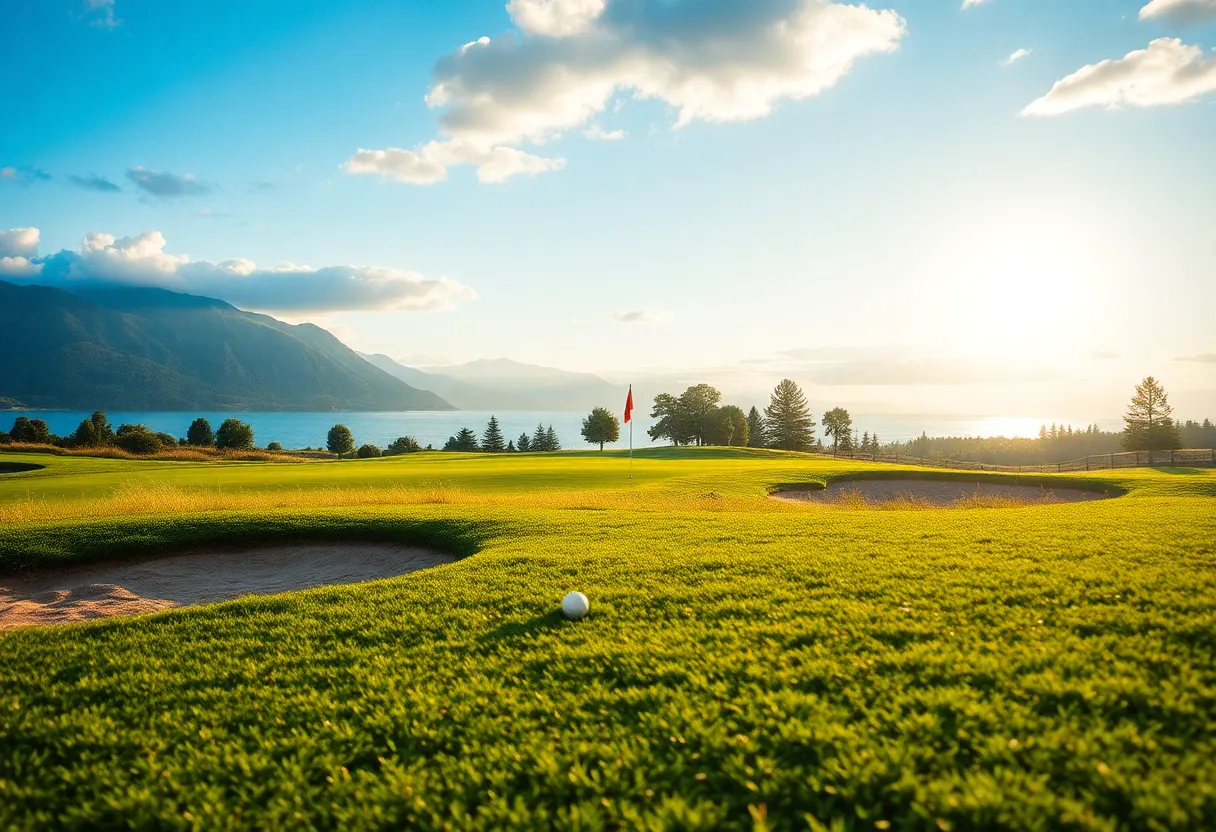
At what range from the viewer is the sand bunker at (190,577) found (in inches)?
333

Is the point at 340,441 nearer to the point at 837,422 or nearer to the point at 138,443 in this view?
the point at 138,443

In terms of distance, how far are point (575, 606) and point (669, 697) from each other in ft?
5.87

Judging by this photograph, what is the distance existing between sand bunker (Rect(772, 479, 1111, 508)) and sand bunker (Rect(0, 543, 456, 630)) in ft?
A: 48.0

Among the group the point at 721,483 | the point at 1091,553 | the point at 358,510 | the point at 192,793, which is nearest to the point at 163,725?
the point at 192,793

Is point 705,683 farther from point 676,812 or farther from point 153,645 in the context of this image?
point 153,645

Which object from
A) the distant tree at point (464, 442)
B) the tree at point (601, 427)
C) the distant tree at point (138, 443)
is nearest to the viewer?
the distant tree at point (138, 443)

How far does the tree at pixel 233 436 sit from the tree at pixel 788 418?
67.9 meters

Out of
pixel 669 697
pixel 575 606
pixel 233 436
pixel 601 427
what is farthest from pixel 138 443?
pixel 669 697

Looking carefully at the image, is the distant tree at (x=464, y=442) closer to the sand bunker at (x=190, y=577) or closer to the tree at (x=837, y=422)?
the tree at (x=837, y=422)

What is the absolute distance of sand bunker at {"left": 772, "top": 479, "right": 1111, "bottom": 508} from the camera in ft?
65.1

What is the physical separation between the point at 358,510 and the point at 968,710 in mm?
13223

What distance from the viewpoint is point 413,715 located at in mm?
3873

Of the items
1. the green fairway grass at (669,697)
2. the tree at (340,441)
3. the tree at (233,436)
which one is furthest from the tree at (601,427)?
the green fairway grass at (669,697)

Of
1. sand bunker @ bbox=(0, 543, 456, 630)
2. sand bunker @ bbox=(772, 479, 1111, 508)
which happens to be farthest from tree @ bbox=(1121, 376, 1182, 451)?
sand bunker @ bbox=(0, 543, 456, 630)
